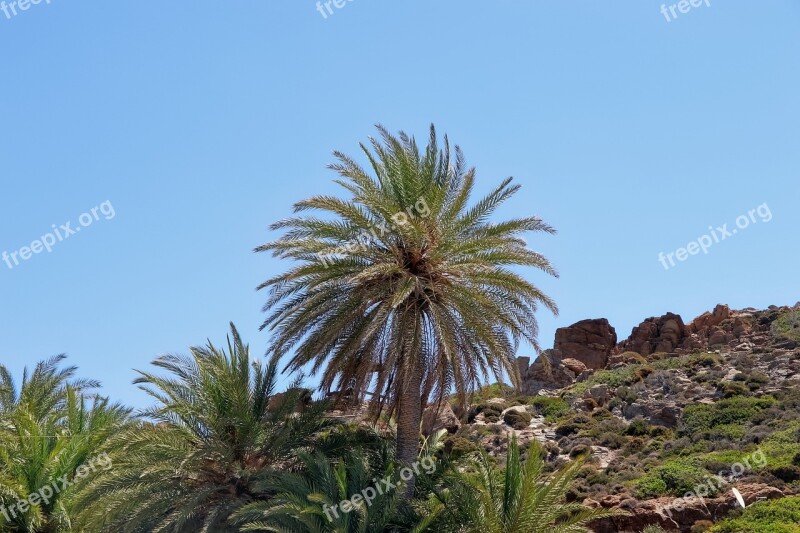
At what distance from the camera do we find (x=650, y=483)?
104ft

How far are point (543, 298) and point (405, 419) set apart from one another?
4.25m

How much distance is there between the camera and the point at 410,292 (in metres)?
20.7

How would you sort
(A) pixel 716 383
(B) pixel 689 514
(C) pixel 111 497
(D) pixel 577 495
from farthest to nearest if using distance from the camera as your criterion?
(A) pixel 716 383 < (D) pixel 577 495 < (B) pixel 689 514 < (C) pixel 111 497

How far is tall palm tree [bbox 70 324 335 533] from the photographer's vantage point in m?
20.6

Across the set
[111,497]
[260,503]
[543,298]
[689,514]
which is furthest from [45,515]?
[689,514]

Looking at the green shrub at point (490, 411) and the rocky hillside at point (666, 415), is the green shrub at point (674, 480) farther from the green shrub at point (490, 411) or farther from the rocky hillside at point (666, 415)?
the green shrub at point (490, 411)

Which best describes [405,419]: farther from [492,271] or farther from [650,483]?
[650,483]

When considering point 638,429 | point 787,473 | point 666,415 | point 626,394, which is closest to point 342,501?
point 787,473

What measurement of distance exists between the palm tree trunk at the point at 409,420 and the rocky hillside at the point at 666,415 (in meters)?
1.49

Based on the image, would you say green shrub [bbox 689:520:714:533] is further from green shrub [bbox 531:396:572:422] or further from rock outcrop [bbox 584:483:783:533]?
green shrub [bbox 531:396:572:422]

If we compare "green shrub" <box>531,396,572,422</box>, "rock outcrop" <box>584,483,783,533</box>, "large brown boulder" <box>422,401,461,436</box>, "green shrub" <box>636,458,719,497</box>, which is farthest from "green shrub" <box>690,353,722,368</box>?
"rock outcrop" <box>584,483,783,533</box>

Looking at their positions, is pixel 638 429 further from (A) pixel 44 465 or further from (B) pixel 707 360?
(A) pixel 44 465

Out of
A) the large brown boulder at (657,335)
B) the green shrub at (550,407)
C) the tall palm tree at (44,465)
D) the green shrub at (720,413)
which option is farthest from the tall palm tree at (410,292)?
the large brown boulder at (657,335)

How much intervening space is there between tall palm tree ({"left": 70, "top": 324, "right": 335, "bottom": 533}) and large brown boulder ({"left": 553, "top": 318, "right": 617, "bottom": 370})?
39.4 meters
